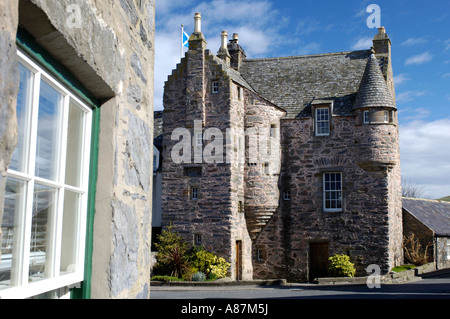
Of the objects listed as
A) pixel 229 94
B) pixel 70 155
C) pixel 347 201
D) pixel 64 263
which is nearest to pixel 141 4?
pixel 70 155

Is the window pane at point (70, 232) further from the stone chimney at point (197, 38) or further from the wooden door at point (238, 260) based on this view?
the stone chimney at point (197, 38)

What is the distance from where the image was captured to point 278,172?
24469mm

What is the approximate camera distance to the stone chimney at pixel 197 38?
940 inches

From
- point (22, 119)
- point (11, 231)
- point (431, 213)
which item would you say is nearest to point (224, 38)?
point (431, 213)

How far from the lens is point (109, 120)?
3029 millimetres

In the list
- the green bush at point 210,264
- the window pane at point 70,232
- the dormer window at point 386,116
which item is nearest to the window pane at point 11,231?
the window pane at point 70,232

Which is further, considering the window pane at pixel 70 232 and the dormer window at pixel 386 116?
the dormer window at pixel 386 116

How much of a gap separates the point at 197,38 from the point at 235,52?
18.7 feet

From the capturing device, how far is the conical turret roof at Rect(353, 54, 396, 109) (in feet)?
76.7

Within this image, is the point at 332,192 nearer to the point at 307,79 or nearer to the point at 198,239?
the point at 307,79

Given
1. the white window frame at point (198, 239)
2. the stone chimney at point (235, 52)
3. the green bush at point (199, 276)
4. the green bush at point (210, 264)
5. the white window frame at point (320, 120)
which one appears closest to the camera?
the green bush at point (199, 276)

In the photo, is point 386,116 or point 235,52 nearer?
point 386,116

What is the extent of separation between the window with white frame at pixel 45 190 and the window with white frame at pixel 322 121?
22214 mm

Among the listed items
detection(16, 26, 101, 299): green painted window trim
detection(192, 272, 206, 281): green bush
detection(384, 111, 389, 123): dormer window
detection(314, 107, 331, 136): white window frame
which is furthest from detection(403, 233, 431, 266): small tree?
detection(16, 26, 101, 299): green painted window trim
